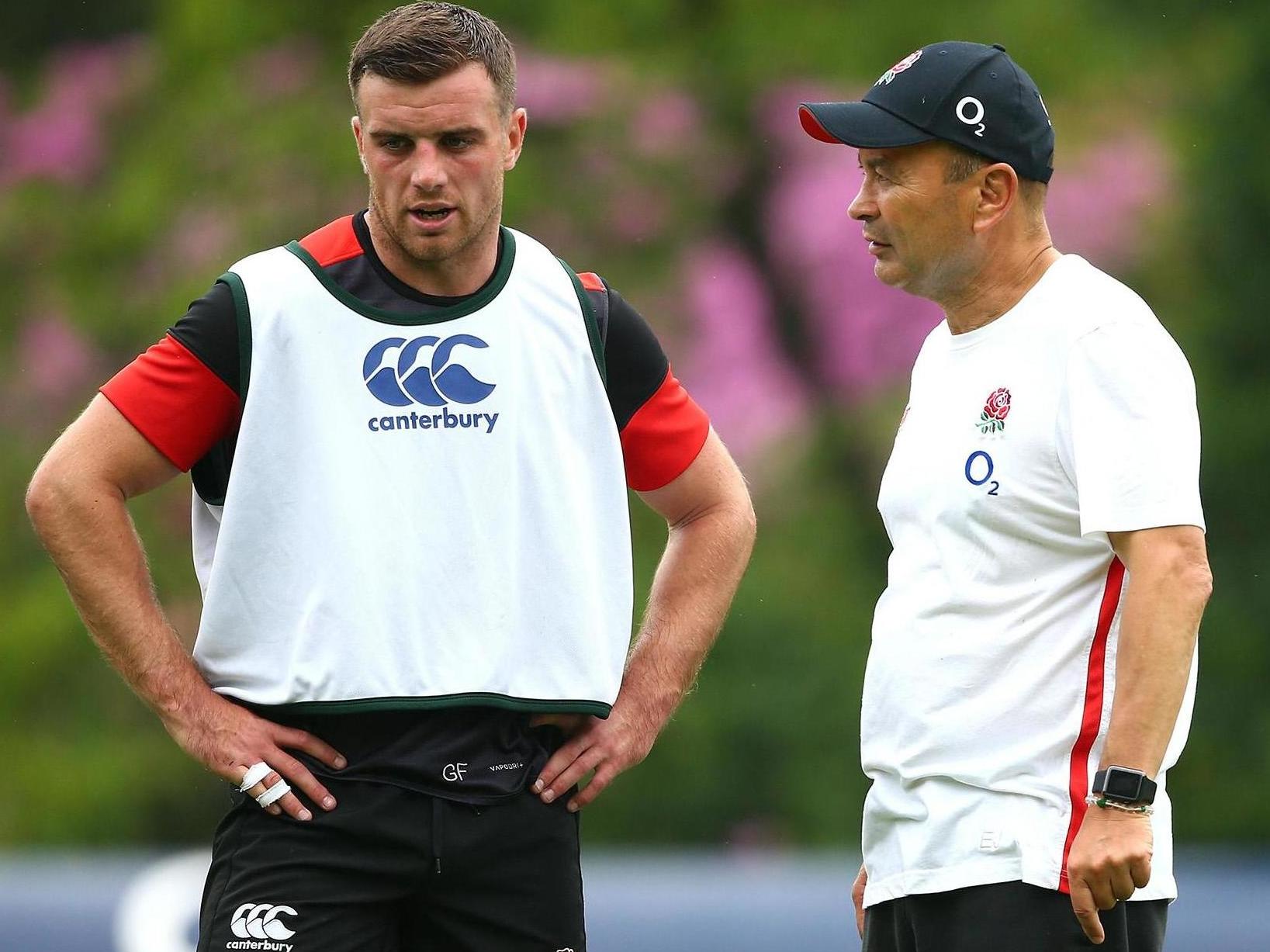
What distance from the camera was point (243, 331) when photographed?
300 centimetres

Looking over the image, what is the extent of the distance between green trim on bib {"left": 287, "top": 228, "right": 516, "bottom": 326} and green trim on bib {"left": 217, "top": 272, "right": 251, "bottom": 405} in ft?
0.39

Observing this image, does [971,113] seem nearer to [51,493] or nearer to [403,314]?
[403,314]

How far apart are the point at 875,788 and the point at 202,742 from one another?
108cm

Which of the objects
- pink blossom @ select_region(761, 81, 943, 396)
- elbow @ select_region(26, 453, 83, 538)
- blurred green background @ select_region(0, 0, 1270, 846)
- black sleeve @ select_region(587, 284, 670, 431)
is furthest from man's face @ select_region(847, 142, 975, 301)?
pink blossom @ select_region(761, 81, 943, 396)

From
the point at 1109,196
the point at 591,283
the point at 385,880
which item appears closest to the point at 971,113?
the point at 591,283

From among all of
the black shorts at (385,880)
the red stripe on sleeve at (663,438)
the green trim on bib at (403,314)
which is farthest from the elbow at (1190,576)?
the green trim on bib at (403,314)

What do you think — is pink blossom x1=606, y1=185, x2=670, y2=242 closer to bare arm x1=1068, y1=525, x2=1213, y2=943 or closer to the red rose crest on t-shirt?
the red rose crest on t-shirt

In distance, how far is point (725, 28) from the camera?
1008cm

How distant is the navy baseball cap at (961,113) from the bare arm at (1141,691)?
72cm

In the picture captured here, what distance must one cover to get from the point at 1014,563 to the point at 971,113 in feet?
2.48

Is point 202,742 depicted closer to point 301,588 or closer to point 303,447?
point 301,588

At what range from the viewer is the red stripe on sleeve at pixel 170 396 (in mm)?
2953

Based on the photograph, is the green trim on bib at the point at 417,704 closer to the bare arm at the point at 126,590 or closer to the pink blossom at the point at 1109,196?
the bare arm at the point at 126,590

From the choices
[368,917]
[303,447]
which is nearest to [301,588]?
[303,447]
